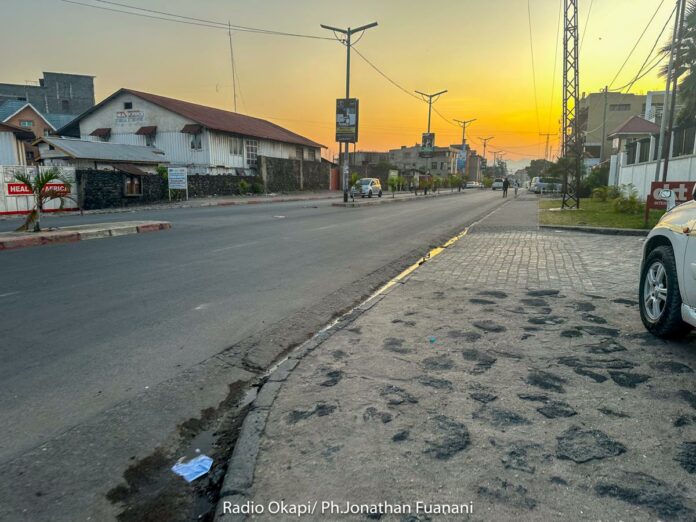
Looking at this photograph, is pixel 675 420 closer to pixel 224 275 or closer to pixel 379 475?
pixel 379 475

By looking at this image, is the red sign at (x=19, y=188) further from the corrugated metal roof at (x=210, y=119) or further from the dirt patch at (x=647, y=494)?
the dirt patch at (x=647, y=494)

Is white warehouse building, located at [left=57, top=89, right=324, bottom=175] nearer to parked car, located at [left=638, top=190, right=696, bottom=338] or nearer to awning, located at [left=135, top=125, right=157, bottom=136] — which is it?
awning, located at [left=135, top=125, right=157, bottom=136]

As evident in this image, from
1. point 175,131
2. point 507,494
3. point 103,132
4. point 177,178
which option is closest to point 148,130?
point 175,131

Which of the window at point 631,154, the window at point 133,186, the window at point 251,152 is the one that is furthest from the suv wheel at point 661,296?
the window at point 251,152

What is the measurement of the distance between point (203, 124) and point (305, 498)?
1495 inches

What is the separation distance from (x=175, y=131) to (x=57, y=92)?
46.4 metres

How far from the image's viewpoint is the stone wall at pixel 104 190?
2297 cm

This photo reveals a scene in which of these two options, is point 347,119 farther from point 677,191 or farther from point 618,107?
point 618,107

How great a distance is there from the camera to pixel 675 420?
2.86 m

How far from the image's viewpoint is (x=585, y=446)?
2.59 metres

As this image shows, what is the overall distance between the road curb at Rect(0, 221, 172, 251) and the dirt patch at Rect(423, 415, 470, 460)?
36.9ft

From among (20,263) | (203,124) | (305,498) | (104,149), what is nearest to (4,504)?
(305,498)

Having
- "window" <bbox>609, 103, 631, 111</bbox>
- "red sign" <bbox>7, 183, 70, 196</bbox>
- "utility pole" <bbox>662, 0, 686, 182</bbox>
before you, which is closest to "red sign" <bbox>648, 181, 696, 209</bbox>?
"utility pole" <bbox>662, 0, 686, 182</bbox>

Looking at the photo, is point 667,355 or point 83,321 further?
point 83,321
